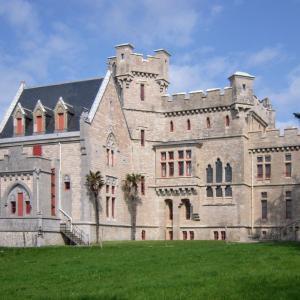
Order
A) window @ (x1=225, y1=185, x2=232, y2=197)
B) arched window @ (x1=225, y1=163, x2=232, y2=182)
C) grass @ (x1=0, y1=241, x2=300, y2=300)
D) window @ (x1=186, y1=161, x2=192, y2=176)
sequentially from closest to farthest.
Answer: grass @ (x1=0, y1=241, x2=300, y2=300) → window @ (x1=225, y1=185, x2=232, y2=197) → arched window @ (x1=225, y1=163, x2=232, y2=182) → window @ (x1=186, y1=161, x2=192, y2=176)

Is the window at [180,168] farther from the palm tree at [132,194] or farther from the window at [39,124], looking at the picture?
the window at [39,124]

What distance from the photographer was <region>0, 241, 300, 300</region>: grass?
673 inches

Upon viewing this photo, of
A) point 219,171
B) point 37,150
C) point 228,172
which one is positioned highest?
point 37,150

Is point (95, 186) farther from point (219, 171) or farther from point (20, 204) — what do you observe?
point (219, 171)

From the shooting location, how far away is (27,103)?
54125mm

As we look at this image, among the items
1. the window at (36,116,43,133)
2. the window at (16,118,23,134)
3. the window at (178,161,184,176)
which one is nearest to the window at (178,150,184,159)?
the window at (178,161,184,176)

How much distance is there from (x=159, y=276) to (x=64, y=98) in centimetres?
3386

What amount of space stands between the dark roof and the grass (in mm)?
21324

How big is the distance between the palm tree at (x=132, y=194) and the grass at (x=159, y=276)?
22897 mm

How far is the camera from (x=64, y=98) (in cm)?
5262

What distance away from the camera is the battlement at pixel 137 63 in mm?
55250

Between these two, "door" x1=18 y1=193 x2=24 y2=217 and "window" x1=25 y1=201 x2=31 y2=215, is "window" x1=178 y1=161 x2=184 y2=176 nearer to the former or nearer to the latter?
"window" x1=25 y1=201 x2=31 y2=215

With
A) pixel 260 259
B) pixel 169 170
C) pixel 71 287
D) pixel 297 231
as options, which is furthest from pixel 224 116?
pixel 71 287

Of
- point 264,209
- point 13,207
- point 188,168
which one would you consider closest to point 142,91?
point 188,168
